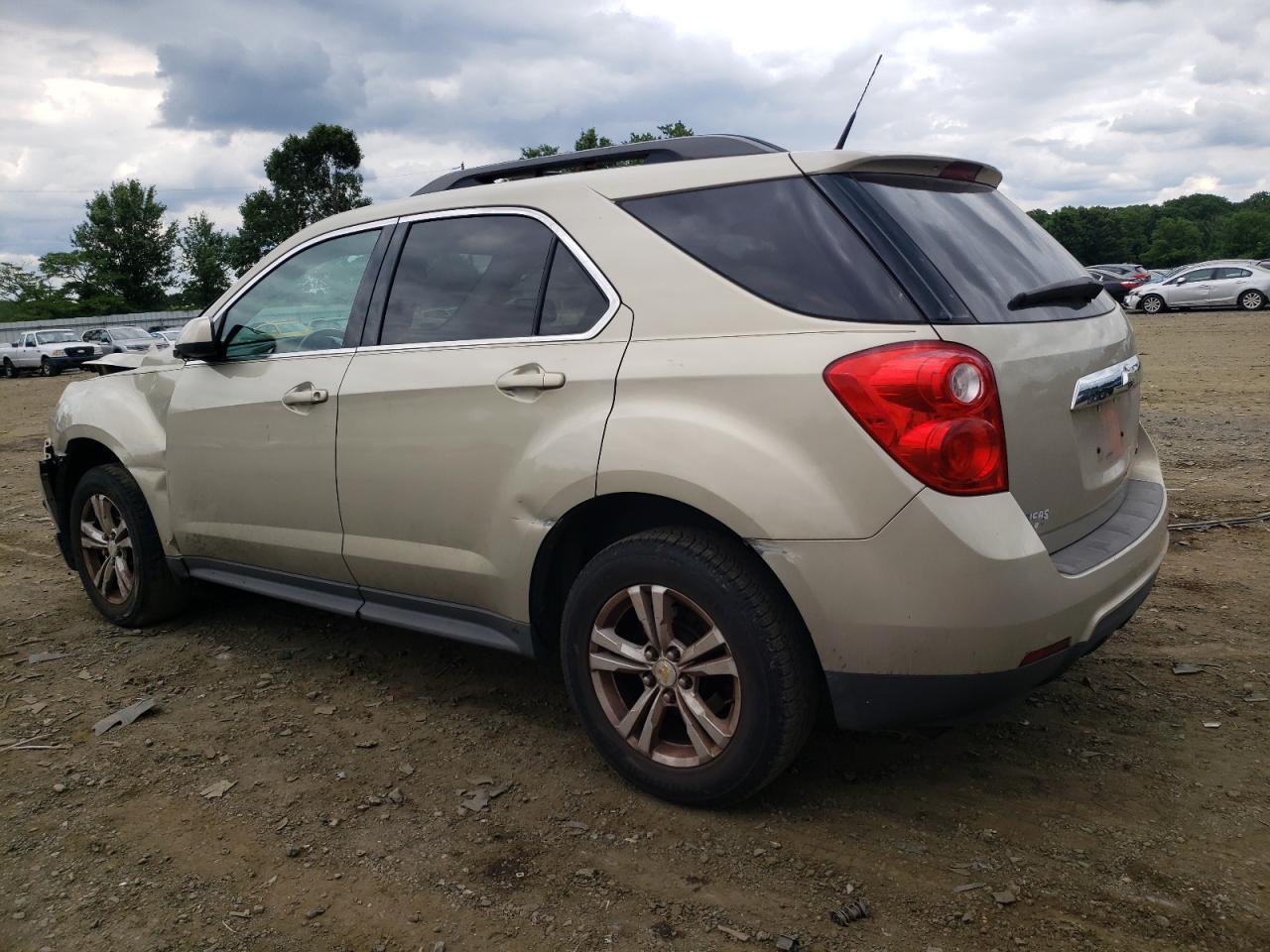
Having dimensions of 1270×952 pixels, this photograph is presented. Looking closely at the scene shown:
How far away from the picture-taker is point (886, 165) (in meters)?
2.90

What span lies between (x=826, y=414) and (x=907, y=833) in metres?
1.19

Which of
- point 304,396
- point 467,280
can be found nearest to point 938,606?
point 467,280

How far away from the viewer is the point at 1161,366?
1405 centimetres

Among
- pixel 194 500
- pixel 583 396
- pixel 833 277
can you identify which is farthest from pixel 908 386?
pixel 194 500

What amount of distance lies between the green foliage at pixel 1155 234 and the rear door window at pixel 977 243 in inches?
3929

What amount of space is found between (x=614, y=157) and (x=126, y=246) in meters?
71.2

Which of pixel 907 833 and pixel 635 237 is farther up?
pixel 635 237

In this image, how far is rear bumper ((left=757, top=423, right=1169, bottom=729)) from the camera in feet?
8.15

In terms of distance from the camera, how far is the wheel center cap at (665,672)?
2.90 metres

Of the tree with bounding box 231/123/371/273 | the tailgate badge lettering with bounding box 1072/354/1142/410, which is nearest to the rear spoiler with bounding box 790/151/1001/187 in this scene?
the tailgate badge lettering with bounding box 1072/354/1142/410

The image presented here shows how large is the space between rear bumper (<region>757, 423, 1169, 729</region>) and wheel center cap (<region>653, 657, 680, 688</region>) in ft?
1.46

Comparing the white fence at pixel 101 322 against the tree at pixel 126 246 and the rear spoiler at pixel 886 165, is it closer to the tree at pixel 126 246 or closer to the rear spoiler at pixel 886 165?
the tree at pixel 126 246

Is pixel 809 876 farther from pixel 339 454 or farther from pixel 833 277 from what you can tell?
pixel 339 454

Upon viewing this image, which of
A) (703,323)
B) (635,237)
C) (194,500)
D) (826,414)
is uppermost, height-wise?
(635,237)
